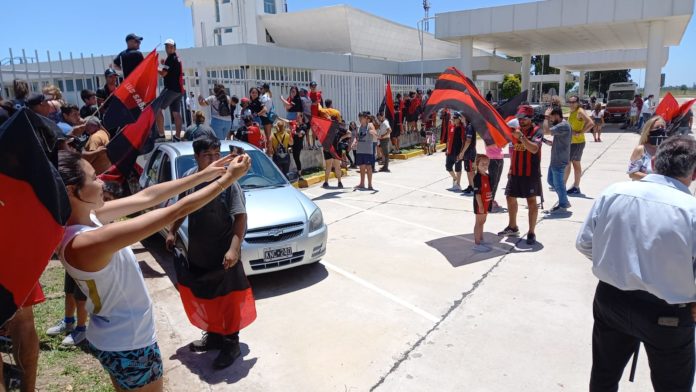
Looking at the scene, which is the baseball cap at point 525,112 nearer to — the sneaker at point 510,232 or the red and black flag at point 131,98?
the sneaker at point 510,232

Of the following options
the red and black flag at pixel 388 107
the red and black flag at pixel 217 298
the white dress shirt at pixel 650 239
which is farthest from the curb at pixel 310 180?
the white dress shirt at pixel 650 239

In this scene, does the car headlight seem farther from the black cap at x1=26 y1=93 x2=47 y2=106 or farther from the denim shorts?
the black cap at x1=26 y1=93 x2=47 y2=106

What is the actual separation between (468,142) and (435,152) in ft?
27.6

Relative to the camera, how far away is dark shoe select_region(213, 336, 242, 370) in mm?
3734

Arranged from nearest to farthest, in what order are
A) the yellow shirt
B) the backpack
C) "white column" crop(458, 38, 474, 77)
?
the yellow shirt < the backpack < "white column" crop(458, 38, 474, 77)

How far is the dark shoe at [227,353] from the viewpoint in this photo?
3.73 metres

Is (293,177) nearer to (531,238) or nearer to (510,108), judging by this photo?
(510,108)

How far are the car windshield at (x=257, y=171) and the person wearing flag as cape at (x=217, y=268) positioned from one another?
2191mm

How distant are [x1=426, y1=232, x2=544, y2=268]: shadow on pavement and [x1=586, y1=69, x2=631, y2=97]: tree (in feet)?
252

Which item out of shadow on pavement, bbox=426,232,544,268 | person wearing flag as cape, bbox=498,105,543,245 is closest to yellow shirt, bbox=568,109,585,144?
person wearing flag as cape, bbox=498,105,543,245

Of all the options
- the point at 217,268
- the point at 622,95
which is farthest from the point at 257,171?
the point at 622,95

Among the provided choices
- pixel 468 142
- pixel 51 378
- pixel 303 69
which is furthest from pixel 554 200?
pixel 303 69

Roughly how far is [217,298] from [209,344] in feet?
1.78

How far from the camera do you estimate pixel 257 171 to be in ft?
20.5
